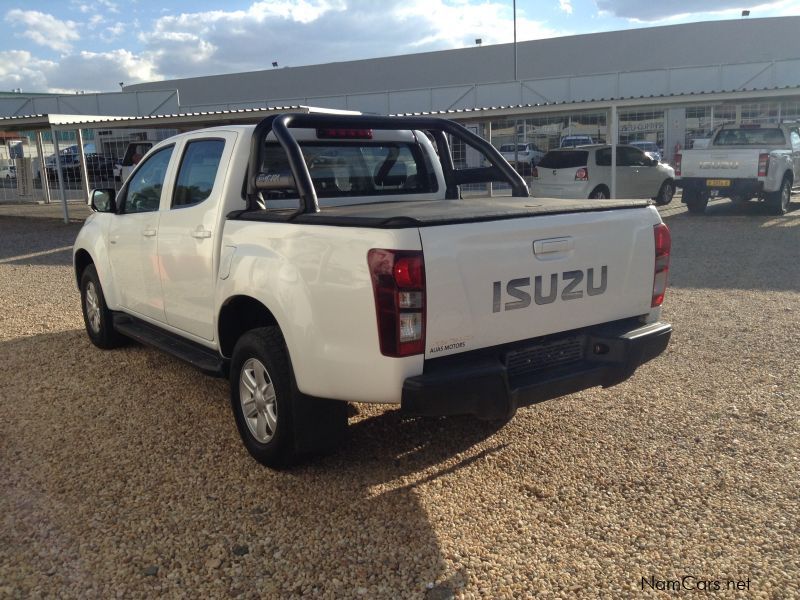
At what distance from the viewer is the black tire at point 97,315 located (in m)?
6.16

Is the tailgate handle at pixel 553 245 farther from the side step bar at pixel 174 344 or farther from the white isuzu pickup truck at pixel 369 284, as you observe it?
the side step bar at pixel 174 344

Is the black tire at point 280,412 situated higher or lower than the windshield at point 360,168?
lower

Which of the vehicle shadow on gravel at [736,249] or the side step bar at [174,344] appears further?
the vehicle shadow on gravel at [736,249]

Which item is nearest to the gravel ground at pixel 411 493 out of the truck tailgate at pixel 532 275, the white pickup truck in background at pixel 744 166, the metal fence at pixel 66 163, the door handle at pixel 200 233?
the truck tailgate at pixel 532 275

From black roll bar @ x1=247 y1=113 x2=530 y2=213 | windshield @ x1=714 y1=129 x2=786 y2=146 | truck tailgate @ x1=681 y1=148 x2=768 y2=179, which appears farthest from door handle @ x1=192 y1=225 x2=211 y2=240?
windshield @ x1=714 y1=129 x2=786 y2=146

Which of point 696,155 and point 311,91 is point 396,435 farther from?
point 311,91

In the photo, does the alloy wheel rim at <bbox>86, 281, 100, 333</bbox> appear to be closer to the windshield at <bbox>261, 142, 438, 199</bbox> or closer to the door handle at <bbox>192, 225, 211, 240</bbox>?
the door handle at <bbox>192, 225, 211, 240</bbox>

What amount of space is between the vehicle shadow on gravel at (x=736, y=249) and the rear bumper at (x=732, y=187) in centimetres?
64

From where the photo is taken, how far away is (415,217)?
3199 mm

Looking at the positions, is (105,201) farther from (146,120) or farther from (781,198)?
(781,198)

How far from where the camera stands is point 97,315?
6371 millimetres

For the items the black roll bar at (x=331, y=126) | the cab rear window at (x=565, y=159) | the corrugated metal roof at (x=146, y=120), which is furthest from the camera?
the corrugated metal roof at (x=146, y=120)

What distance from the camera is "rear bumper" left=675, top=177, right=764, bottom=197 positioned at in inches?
603

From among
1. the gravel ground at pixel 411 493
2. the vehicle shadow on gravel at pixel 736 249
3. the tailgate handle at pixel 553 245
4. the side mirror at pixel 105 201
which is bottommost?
the vehicle shadow on gravel at pixel 736 249
